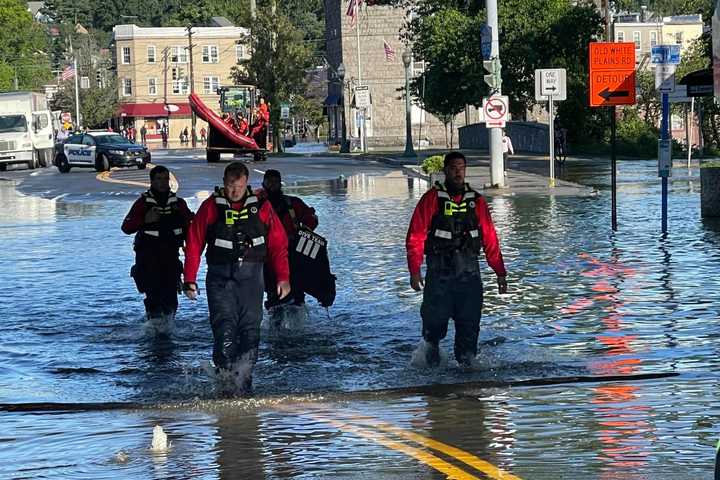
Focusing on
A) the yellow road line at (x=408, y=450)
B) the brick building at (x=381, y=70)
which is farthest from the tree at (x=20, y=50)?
the yellow road line at (x=408, y=450)

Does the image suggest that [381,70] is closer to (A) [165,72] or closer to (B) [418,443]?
(A) [165,72]

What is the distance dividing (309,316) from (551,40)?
137ft

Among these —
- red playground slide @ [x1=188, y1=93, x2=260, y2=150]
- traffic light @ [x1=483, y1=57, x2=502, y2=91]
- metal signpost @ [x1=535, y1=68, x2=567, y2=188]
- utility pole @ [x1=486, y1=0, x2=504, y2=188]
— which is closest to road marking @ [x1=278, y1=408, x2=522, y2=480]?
traffic light @ [x1=483, y1=57, x2=502, y2=91]

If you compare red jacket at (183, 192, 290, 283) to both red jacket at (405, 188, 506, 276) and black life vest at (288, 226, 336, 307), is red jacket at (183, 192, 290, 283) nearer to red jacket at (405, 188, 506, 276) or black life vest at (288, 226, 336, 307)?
red jacket at (405, 188, 506, 276)

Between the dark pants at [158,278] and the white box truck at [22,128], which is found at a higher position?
the white box truck at [22,128]

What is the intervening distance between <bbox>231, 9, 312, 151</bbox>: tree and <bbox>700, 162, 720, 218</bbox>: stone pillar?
186ft

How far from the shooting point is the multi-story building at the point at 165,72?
429 ft

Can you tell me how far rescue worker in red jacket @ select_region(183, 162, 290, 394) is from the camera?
1035 centimetres

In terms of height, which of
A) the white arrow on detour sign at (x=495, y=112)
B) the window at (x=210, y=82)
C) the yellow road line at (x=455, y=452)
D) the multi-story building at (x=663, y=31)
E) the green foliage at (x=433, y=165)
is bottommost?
the yellow road line at (x=455, y=452)

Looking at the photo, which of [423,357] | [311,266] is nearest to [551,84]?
[311,266]

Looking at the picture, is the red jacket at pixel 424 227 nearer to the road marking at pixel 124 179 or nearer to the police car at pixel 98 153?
the road marking at pixel 124 179

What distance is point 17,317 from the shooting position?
51.4 feet

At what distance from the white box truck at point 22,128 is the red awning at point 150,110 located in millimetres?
63517

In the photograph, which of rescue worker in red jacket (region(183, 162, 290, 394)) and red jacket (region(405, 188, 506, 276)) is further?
red jacket (region(405, 188, 506, 276))
